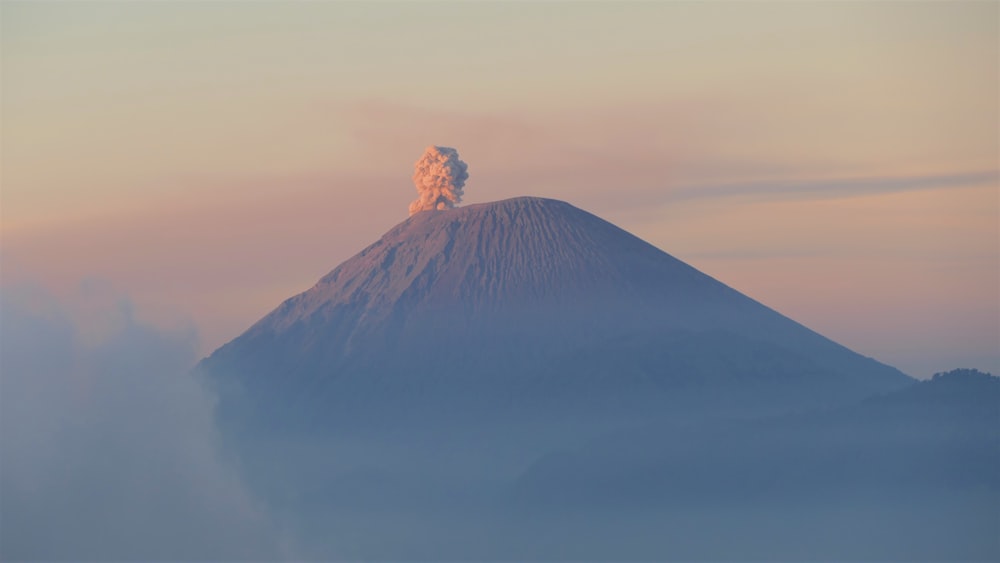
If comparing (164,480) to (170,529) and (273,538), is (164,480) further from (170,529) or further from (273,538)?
(273,538)

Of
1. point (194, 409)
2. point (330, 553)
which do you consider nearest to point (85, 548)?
point (194, 409)

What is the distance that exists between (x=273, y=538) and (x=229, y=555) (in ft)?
52.5

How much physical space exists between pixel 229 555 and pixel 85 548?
41.0 feet

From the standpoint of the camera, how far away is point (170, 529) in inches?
6737

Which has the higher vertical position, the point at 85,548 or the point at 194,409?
the point at 194,409

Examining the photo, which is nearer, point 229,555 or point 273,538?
point 229,555

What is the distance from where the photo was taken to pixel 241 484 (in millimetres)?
196125

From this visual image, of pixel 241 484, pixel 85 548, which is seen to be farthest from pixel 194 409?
pixel 85 548

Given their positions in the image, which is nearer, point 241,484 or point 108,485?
point 108,485

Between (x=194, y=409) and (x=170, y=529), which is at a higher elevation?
Result: (x=194, y=409)

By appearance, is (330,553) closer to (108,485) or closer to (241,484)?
(241,484)

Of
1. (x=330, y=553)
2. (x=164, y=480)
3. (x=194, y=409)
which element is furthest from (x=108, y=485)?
(x=330, y=553)

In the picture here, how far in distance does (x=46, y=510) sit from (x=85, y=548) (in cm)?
484

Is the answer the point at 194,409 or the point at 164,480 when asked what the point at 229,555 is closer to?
the point at 164,480
